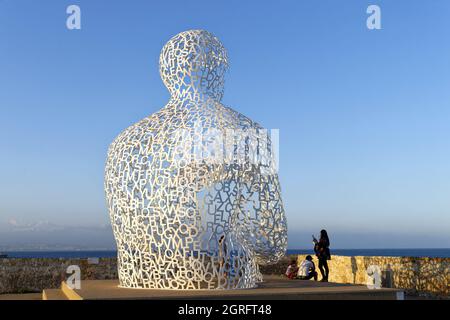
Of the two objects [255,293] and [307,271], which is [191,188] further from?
[307,271]

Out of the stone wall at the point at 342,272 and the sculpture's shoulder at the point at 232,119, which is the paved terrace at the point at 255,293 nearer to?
the stone wall at the point at 342,272

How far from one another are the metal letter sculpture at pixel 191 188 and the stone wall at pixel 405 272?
133 inches

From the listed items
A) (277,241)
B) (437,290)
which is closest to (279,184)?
(277,241)

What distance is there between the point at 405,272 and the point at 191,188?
591 centimetres

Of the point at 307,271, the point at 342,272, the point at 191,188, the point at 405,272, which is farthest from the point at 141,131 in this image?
the point at 342,272

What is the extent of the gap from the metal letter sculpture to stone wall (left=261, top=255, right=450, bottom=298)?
3.37 meters

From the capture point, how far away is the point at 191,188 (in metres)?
9.91

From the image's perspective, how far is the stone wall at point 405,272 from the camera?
12.5 metres

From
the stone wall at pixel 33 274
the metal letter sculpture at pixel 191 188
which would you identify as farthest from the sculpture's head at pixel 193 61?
the stone wall at pixel 33 274

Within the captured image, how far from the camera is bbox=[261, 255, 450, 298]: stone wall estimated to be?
12.5m

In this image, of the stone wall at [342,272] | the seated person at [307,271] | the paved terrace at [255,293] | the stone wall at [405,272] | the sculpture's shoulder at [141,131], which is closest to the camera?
the paved terrace at [255,293]

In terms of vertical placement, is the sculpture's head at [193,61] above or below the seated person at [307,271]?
above

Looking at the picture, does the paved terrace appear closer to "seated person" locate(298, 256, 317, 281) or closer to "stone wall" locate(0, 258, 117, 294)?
"seated person" locate(298, 256, 317, 281)
